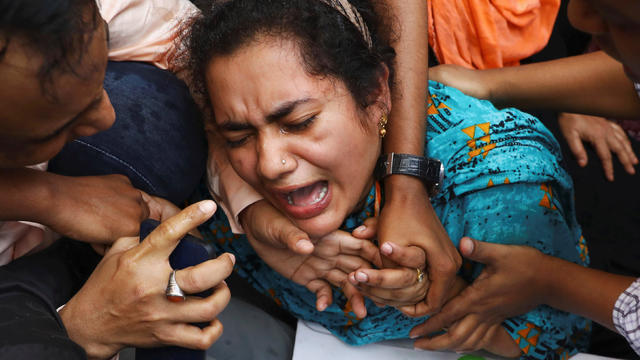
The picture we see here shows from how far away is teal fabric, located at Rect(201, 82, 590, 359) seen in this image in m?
1.19

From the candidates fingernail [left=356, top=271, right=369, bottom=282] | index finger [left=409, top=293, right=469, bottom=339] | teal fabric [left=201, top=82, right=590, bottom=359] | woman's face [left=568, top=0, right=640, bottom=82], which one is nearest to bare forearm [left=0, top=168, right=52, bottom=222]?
teal fabric [left=201, top=82, right=590, bottom=359]

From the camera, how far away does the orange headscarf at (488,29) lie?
5.15 feet

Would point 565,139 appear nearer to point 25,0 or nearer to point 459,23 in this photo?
point 459,23

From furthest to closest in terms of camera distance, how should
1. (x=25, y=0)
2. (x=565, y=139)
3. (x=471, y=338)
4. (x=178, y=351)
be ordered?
(x=565, y=139)
(x=471, y=338)
(x=178, y=351)
(x=25, y=0)

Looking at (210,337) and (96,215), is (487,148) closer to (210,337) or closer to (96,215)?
(210,337)

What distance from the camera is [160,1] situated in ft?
4.21

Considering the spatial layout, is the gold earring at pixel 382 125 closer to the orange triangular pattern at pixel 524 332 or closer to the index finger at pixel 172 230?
the index finger at pixel 172 230

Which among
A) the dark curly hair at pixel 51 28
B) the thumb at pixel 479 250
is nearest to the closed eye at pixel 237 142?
the dark curly hair at pixel 51 28

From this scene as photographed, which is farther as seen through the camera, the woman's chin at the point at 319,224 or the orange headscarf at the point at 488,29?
the orange headscarf at the point at 488,29

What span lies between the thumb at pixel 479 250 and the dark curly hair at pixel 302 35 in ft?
1.13

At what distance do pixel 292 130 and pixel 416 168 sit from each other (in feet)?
0.98

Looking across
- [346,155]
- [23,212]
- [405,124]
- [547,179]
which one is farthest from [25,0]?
[547,179]

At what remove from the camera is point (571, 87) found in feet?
4.66

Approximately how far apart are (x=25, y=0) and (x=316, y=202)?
62cm
